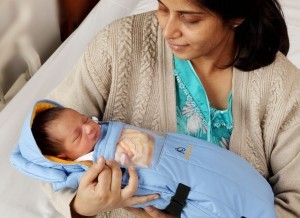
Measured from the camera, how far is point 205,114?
1088 mm

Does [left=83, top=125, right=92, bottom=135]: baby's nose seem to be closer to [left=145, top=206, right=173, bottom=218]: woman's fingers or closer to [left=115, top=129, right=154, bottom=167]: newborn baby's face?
[left=115, top=129, right=154, bottom=167]: newborn baby's face

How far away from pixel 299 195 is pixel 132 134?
1.57 ft

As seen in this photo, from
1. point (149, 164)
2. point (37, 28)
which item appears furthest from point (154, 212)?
point (37, 28)

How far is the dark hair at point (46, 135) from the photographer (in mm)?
971

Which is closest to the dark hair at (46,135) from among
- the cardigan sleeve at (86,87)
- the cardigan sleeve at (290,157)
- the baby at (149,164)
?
the baby at (149,164)

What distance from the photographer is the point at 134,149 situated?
99 cm

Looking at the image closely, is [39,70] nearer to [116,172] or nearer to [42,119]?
[42,119]

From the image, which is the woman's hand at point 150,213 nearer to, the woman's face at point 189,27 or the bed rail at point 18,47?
the woman's face at point 189,27

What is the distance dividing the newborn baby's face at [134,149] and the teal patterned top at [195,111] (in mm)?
144

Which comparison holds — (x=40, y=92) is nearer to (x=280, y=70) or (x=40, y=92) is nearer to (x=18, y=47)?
(x=18, y=47)

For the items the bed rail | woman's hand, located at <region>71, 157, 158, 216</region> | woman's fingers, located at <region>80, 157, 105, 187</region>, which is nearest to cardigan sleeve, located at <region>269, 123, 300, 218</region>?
woman's hand, located at <region>71, 157, 158, 216</region>

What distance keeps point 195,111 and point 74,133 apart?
337 mm

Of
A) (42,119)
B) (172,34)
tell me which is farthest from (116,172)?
(172,34)

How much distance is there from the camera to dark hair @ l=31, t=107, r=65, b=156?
0.97 m
